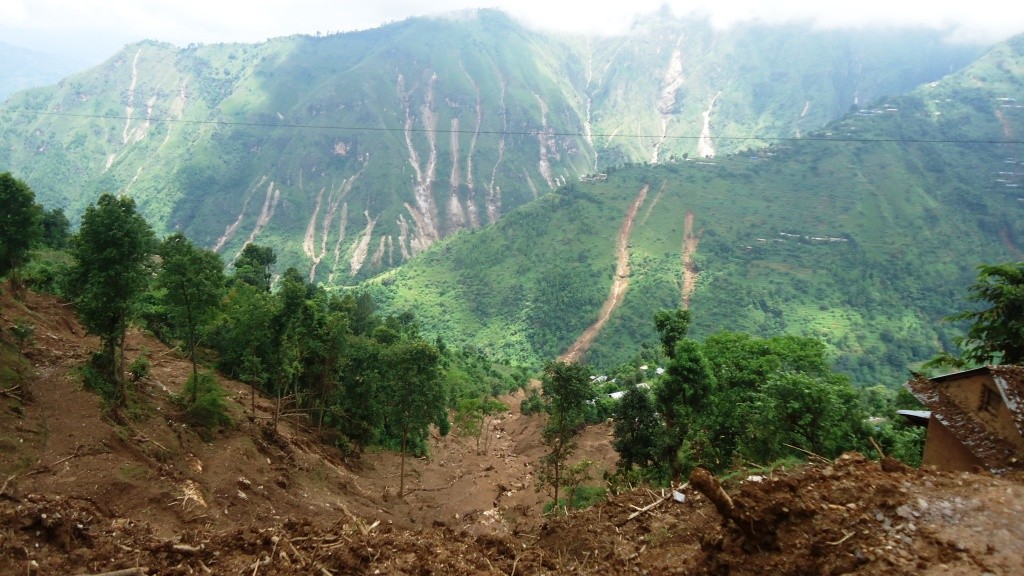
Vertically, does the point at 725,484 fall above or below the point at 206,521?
above

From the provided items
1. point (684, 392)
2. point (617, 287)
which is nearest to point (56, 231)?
point (684, 392)

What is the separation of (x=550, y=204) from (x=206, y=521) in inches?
5455

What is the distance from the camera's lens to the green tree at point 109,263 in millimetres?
17750

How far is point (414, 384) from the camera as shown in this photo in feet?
93.1

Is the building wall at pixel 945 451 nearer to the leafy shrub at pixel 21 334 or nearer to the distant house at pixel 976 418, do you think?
the distant house at pixel 976 418

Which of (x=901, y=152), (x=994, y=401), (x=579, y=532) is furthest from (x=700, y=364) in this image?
(x=901, y=152)

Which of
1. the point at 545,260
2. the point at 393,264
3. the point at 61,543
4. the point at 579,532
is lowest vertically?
the point at 393,264

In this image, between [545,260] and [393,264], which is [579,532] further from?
[393,264]

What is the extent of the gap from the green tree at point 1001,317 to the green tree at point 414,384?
23.0 meters

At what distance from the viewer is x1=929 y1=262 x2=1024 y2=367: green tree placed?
17.0 m

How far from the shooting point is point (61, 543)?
29.9ft

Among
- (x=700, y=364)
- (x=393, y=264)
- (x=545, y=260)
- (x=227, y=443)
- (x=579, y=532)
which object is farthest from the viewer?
(x=393, y=264)

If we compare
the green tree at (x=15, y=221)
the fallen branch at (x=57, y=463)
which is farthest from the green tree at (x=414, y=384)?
the green tree at (x=15, y=221)

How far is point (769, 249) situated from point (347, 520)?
131m
